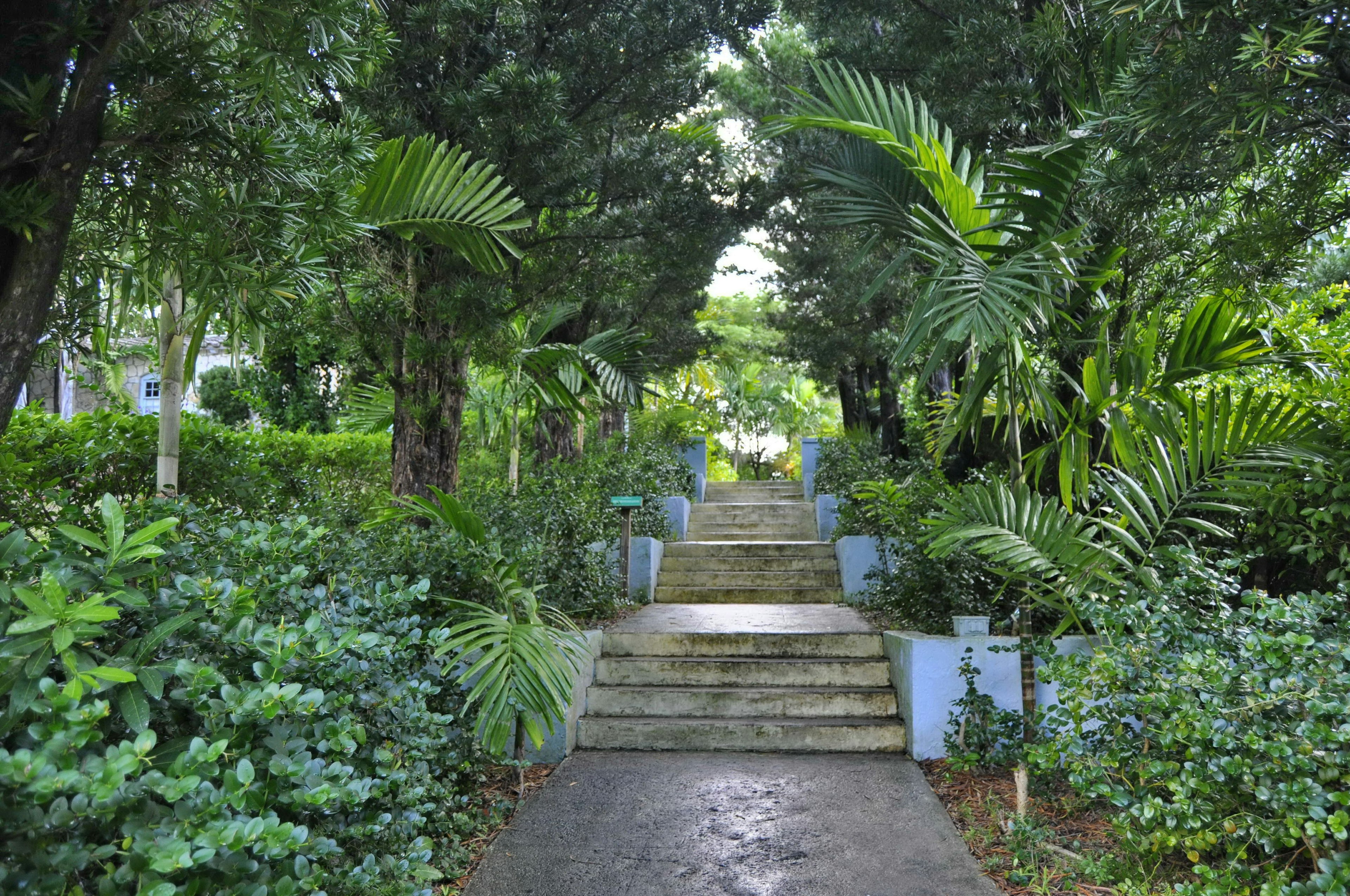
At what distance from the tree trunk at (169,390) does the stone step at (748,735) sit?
102 inches

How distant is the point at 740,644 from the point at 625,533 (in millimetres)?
2107

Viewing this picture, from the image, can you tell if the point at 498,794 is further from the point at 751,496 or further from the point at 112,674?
the point at 751,496

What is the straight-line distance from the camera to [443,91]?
16.8ft

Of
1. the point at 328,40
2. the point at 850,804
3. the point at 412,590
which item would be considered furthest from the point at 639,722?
the point at 328,40

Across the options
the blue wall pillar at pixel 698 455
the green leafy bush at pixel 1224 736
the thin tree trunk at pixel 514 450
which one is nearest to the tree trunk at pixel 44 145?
the green leafy bush at pixel 1224 736

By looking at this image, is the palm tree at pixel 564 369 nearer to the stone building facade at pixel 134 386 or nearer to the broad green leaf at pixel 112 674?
the stone building facade at pixel 134 386

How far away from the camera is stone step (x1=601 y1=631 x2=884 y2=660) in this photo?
5766mm

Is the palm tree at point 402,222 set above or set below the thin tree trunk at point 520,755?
above

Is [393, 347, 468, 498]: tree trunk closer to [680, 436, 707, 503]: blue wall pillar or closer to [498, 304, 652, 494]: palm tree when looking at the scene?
[498, 304, 652, 494]: palm tree

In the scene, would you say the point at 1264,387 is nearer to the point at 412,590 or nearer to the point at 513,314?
the point at 513,314

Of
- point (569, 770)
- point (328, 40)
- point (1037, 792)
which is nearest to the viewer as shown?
point (328, 40)

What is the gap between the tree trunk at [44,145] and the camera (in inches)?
92.0

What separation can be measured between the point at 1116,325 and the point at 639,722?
3.71 m

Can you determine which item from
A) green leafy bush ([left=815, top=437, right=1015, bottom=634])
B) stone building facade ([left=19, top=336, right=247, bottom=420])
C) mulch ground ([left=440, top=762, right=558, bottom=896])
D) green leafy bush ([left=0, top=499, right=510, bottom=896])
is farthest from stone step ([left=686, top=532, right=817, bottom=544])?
green leafy bush ([left=0, top=499, right=510, bottom=896])
